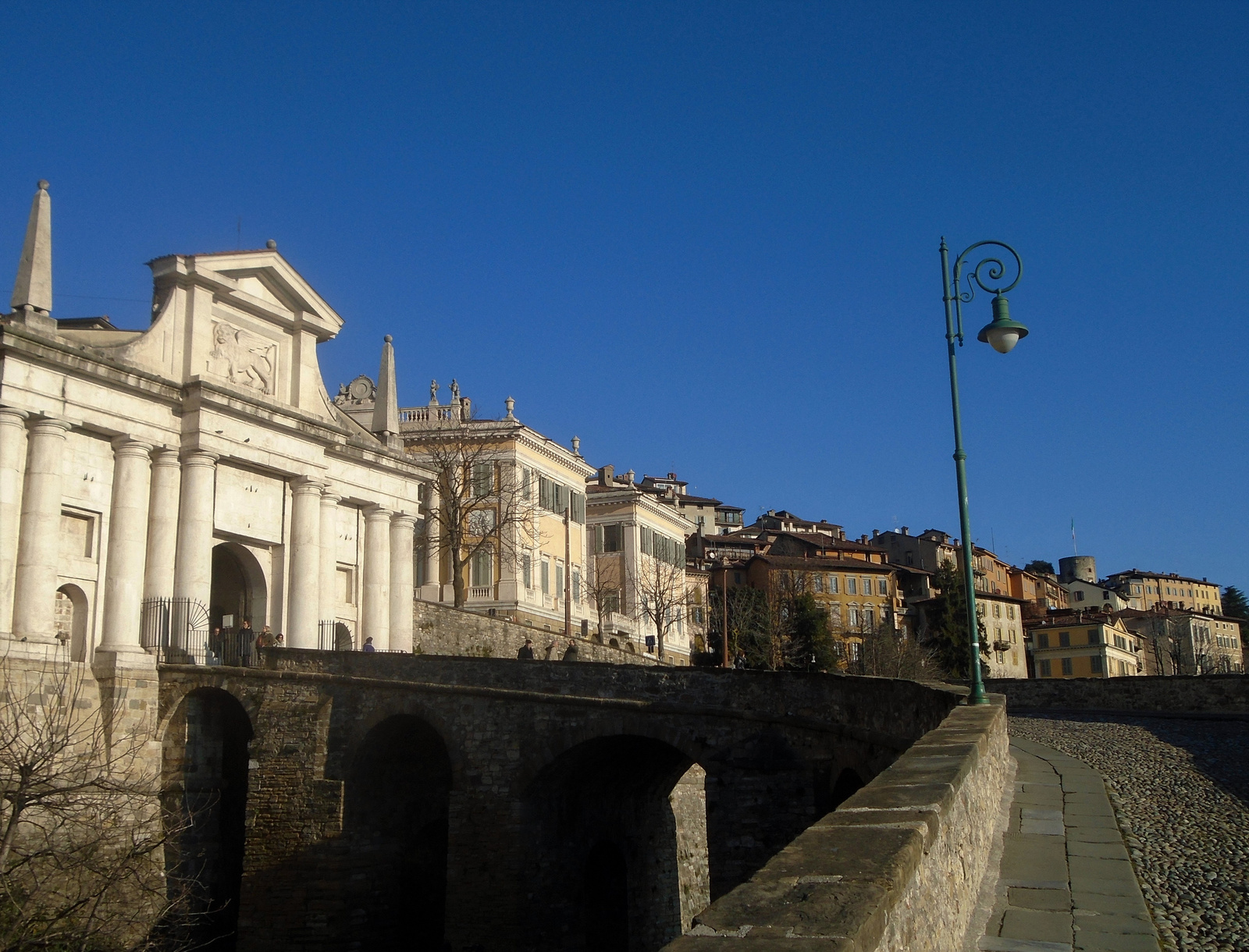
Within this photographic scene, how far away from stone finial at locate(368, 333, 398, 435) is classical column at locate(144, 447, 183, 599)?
8.51 meters

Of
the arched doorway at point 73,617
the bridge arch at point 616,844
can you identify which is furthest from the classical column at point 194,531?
the bridge arch at point 616,844

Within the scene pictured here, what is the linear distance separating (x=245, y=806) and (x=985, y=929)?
22977 mm

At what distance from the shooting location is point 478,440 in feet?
165

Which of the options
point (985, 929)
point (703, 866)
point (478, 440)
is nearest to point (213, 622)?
point (703, 866)

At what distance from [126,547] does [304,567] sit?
5340mm

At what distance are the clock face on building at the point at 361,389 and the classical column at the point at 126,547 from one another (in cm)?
2236

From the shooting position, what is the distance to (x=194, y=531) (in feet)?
90.5

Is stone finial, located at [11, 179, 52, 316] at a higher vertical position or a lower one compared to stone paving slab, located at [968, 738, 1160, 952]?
higher

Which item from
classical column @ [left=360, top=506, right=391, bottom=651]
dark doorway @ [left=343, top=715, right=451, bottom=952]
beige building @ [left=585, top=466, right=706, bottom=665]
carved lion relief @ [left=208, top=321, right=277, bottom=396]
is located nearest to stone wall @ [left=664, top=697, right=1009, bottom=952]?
dark doorway @ [left=343, top=715, right=451, bottom=952]

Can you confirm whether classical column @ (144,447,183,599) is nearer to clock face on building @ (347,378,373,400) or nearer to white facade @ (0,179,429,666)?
white facade @ (0,179,429,666)

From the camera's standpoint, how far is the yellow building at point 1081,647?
9025cm

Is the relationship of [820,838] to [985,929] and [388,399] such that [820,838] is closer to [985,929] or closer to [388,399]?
[985,929]

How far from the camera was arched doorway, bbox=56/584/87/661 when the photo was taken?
83.5 ft

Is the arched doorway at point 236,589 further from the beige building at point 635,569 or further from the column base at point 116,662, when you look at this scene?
the beige building at point 635,569
